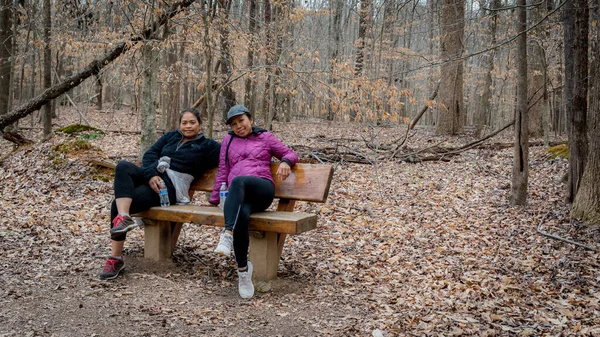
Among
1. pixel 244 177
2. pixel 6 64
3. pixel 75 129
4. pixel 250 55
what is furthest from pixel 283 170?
pixel 250 55

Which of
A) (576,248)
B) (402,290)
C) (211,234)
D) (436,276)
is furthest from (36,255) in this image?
(576,248)

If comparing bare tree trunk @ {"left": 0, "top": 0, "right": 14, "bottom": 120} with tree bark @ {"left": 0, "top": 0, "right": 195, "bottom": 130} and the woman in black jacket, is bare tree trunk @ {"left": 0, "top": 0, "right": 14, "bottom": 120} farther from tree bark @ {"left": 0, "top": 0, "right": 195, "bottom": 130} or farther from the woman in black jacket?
the woman in black jacket

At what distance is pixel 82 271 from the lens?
4.17m

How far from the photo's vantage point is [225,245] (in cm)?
367

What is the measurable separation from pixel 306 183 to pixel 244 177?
0.61m

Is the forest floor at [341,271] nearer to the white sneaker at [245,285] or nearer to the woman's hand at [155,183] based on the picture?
the white sneaker at [245,285]

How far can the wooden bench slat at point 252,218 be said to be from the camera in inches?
146

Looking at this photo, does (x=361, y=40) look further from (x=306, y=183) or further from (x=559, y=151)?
(x=306, y=183)

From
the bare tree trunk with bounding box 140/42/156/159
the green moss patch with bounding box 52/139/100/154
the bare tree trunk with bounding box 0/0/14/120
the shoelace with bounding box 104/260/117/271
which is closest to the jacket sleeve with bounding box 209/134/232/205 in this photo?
the shoelace with bounding box 104/260/117/271

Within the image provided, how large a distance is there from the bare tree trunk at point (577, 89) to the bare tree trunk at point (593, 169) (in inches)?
16.5

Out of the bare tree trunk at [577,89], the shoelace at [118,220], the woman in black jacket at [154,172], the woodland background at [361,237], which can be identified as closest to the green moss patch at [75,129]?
the woodland background at [361,237]

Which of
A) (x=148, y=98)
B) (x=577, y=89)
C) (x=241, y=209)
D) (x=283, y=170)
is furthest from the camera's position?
(x=148, y=98)

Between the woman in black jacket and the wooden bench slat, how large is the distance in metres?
0.18

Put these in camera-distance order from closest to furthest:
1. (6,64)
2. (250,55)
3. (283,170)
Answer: (283,170)
(6,64)
(250,55)
